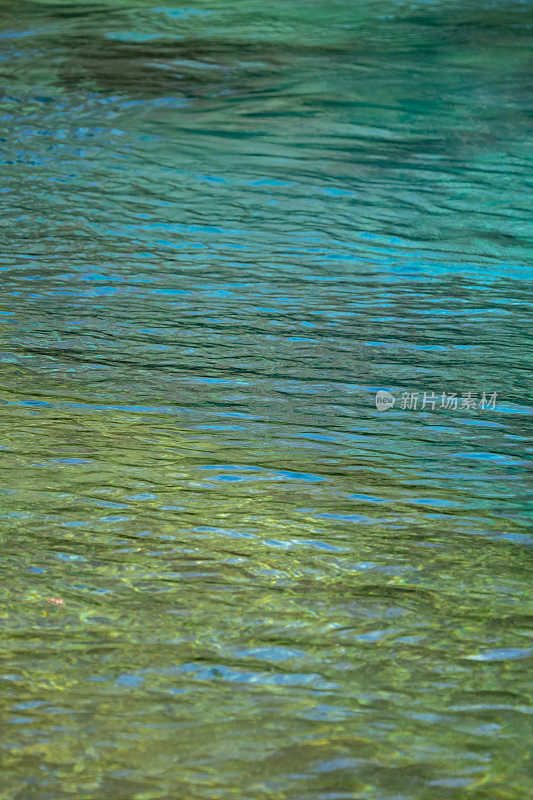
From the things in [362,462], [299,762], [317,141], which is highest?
[317,141]

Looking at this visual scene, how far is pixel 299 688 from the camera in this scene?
7.18 feet

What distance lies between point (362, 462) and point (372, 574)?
2.31 ft

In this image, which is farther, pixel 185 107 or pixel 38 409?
pixel 185 107

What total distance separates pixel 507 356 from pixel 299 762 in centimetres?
265

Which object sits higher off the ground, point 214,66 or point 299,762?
point 214,66

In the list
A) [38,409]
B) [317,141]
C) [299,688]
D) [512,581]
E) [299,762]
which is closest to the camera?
[299,762]

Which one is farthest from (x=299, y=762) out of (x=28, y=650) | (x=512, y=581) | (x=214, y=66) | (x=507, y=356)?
(x=214, y=66)

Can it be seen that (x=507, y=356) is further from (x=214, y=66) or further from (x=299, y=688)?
(x=214, y=66)

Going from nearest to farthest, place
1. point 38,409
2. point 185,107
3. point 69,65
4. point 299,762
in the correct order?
point 299,762
point 38,409
point 185,107
point 69,65

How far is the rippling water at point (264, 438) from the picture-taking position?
6.76 feet

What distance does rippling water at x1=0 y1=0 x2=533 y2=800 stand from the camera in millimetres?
2061

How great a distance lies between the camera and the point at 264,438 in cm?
346

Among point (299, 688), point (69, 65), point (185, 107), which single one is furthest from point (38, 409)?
point (69, 65)

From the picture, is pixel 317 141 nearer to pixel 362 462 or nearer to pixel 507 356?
pixel 507 356
